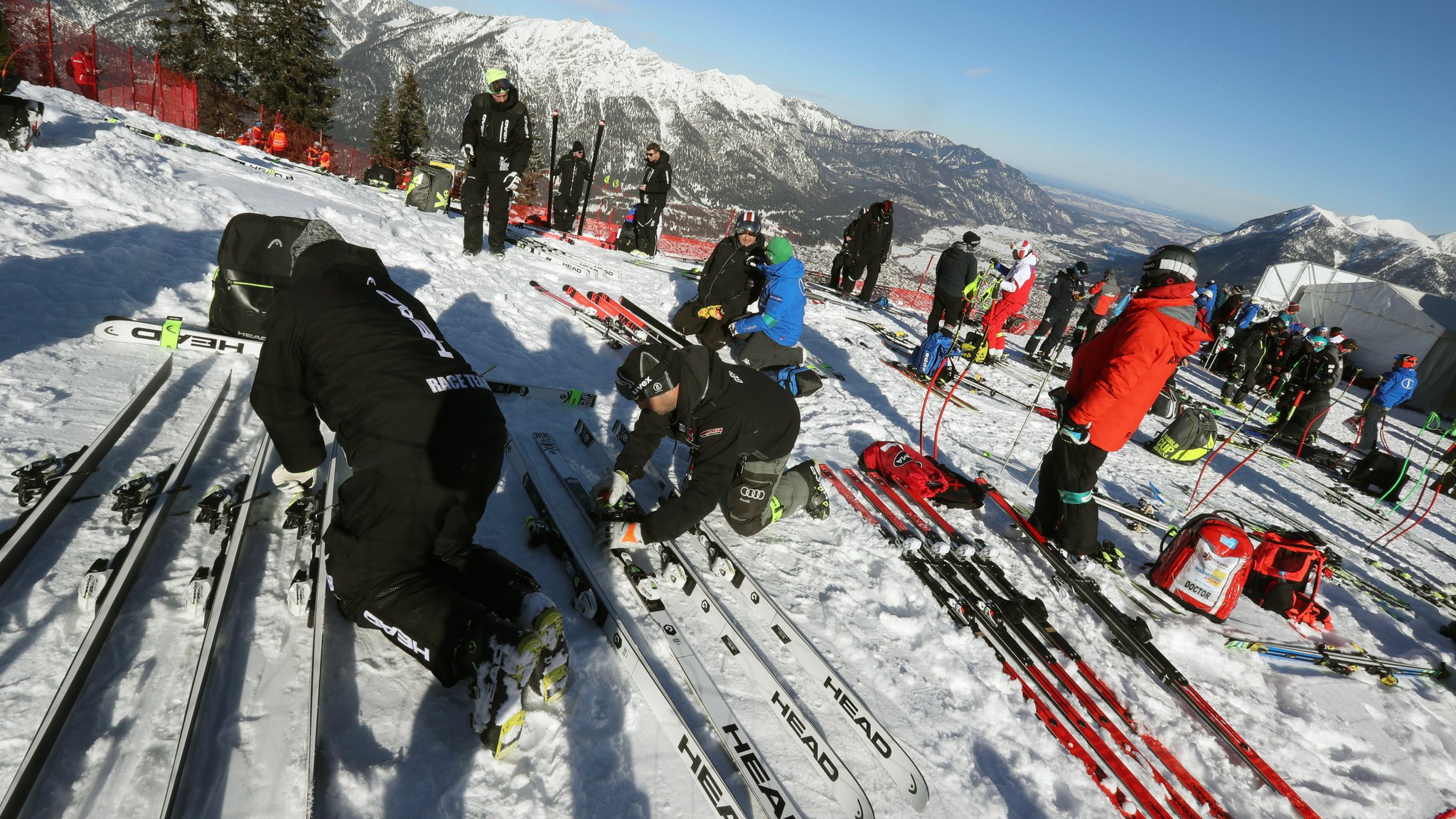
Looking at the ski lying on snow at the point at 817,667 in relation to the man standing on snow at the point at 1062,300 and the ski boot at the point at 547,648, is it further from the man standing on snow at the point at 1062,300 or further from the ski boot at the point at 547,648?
the man standing on snow at the point at 1062,300

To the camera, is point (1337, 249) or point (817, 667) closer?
point (817, 667)

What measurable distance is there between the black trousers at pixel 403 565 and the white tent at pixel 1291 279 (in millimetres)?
30632

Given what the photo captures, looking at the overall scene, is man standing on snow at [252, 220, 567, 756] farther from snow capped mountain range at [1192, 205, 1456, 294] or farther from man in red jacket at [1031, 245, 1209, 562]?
snow capped mountain range at [1192, 205, 1456, 294]

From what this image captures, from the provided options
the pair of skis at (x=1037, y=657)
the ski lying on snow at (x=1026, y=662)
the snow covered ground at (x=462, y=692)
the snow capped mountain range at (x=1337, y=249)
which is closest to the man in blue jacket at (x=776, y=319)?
the snow covered ground at (x=462, y=692)

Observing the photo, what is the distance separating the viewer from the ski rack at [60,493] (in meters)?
2.25

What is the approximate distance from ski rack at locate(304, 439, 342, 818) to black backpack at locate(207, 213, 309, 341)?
2.13 m

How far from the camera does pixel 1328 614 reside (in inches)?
175

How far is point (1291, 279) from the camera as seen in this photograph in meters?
23.3

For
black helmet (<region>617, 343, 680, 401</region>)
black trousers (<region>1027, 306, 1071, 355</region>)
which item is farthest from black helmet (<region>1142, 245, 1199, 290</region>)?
black trousers (<region>1027, 306, 1071, 355</region>)

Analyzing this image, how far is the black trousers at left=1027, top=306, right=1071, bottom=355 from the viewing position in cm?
1216

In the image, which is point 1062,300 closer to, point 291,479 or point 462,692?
point 462,692

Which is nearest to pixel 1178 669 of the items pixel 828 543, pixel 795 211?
pixel 828 543

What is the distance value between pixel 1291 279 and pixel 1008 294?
21722mm

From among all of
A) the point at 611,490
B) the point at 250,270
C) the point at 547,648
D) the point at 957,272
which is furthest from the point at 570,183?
the point at 547,648
